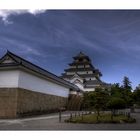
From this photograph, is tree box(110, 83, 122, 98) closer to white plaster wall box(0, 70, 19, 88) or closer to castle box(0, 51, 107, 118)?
castle box(0, 51, 107, 118)

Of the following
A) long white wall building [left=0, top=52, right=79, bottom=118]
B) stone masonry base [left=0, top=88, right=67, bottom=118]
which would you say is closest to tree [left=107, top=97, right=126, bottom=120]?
long white wall building [left=0, top=52, right=79, bottom=118]

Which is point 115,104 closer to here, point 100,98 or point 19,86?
point 100,98

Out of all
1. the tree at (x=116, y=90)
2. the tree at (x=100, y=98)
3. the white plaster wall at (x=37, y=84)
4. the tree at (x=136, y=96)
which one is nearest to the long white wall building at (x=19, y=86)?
the white plaster wall at (x=37, y=84)

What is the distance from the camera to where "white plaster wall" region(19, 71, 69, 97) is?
27.8 feet

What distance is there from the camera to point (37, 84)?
376 inches

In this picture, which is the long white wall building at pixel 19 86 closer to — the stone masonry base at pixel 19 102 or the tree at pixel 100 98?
the stone masonry base at pixel 19 102

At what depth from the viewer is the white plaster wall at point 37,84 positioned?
27.8 ft

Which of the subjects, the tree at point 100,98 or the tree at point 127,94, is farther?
the tree at point 100,98

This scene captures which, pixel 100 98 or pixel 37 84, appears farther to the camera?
pixel 37 84

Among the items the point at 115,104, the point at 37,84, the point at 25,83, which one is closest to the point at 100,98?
the point at 115,104
